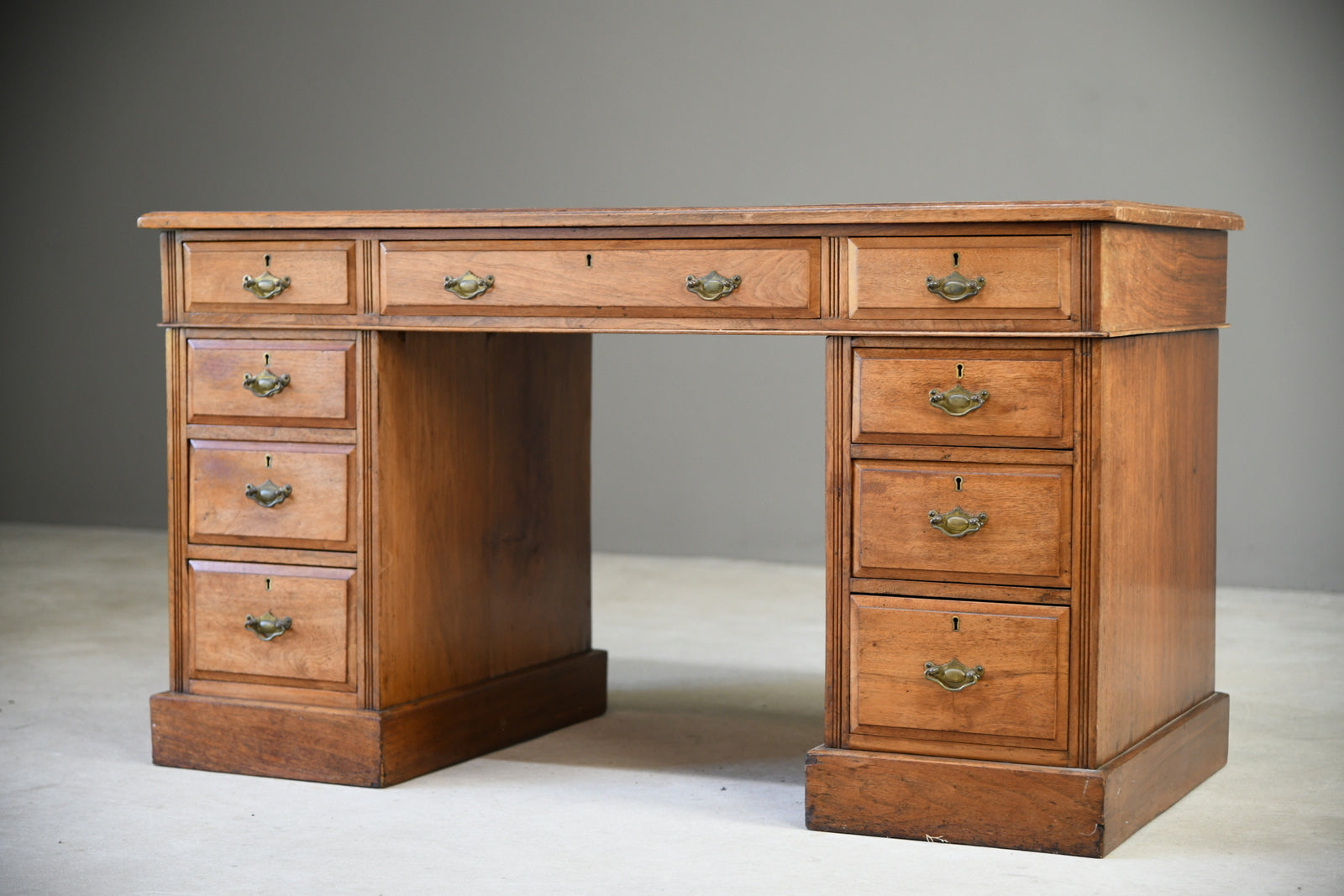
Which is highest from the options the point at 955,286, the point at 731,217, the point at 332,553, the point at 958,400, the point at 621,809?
the point at 731,217

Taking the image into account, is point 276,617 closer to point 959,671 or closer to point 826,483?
point 826,483

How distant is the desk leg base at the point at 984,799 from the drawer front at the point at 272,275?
3.78ft

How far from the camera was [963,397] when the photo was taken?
8.27 ft

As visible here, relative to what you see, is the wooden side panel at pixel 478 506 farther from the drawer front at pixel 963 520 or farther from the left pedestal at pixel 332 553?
the drawer front at pixel 963 520

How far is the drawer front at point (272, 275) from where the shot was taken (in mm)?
2902

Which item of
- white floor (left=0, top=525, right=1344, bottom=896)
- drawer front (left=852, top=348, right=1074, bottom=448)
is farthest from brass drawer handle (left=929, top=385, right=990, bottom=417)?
white floor (left=0, top=525, right=1344, bottom=896)

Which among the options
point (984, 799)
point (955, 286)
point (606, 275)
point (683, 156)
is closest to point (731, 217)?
point (606, 275)

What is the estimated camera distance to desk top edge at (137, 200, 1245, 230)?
2441 millimetres

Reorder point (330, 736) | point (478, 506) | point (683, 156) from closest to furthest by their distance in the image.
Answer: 1. point (330, 736)
2. point (478, 506)
3. point (683, 156)

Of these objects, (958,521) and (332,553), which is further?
(332,553)

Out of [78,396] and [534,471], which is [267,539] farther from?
[78,396]

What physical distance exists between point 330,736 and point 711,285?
1.06m

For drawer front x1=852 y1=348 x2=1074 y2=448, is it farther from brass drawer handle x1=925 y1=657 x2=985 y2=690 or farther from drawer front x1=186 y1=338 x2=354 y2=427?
drawer front x1=186 y1=338 x2=354 y2=427

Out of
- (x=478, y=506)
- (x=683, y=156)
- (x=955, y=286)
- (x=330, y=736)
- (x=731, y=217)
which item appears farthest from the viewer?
(x=683, y=156)
